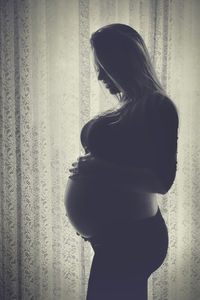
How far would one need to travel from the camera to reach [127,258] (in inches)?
31.5

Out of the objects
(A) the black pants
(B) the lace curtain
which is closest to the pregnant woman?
(A) the black pants

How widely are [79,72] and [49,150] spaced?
42 cm

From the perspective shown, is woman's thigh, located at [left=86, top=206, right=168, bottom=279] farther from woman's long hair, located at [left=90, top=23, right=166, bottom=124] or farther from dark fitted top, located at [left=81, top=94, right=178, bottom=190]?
woman's long hair, located at [left=90, top=23, right=166, bottom=124]

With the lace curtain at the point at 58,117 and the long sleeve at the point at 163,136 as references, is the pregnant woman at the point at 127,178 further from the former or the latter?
the lace curtain at the point at 58,117

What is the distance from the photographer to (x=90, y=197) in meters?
0.85

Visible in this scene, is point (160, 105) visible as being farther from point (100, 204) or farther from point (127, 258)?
point (127, 258)

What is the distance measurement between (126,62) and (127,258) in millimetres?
560

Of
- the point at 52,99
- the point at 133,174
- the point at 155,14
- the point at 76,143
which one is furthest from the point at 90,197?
the point at 155,14

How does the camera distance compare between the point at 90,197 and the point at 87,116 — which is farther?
the point at 87,116

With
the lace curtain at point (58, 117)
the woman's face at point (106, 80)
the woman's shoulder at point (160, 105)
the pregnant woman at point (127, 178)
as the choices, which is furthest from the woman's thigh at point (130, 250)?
the lace curtain at point (58, 117)

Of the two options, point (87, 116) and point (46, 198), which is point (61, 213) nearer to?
point (46, 198)

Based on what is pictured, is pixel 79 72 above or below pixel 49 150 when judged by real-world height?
above

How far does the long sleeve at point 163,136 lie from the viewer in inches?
30.2

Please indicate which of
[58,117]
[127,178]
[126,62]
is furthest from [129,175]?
[58,117]
